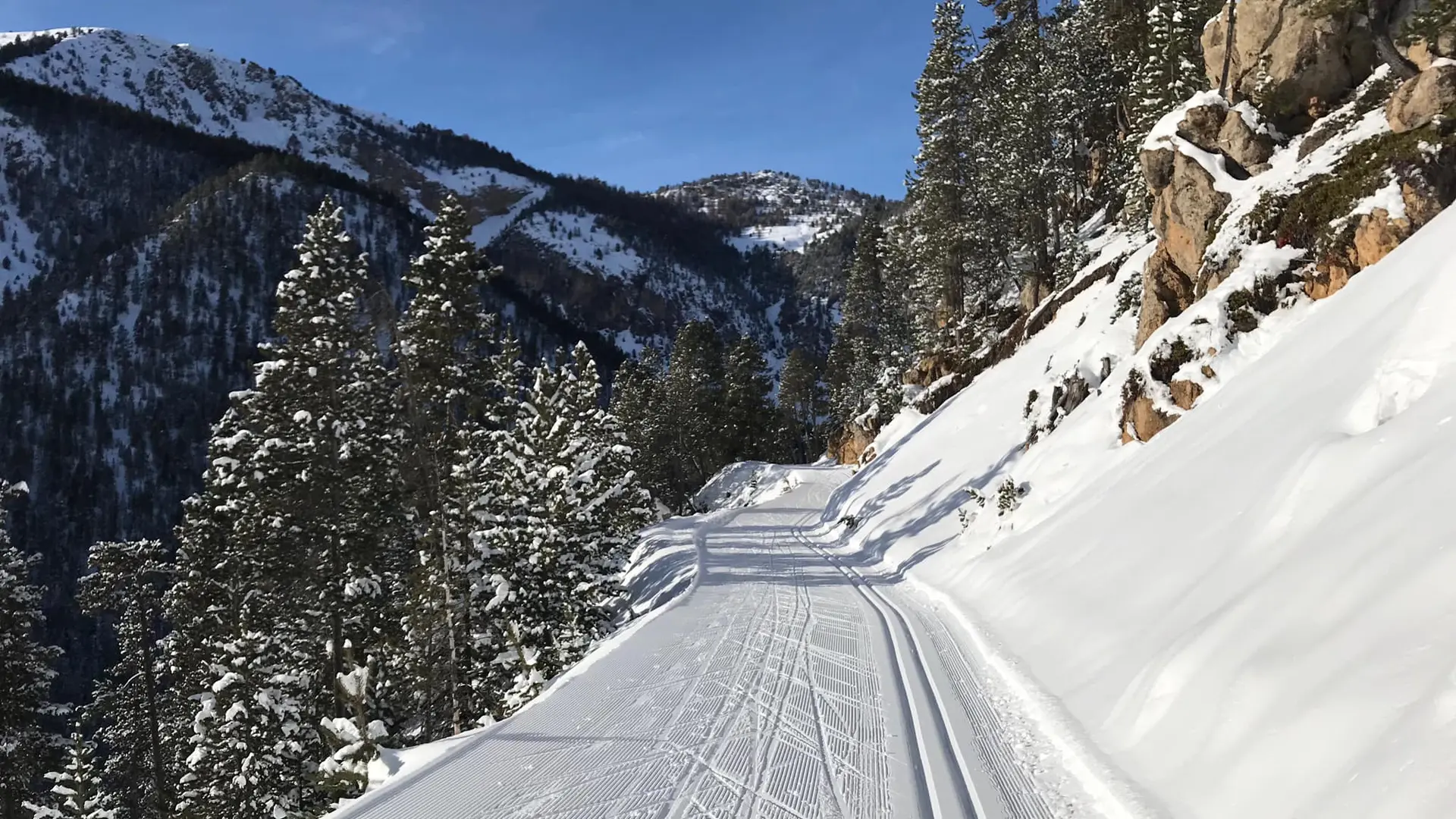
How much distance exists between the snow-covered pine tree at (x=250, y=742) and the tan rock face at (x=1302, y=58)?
87.3ft

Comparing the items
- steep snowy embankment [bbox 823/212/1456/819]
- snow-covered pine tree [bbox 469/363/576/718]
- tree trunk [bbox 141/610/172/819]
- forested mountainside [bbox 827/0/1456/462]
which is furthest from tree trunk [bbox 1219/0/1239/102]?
tree trunk [bbox 141/610/172/819]

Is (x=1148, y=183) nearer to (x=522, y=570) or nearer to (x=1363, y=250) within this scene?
(x=1363, y=250)

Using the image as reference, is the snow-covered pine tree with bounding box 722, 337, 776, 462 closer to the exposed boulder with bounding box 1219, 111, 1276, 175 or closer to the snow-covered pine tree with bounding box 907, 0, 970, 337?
the snow-covered pine tree with bounding box 907, 0, 970, 337

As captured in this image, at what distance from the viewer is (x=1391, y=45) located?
15.8m

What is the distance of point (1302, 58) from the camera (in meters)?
18.2

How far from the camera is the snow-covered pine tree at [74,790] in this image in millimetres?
17469

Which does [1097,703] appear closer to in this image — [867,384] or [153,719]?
[153,719]

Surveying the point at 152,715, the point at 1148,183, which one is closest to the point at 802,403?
the point at 1148,183

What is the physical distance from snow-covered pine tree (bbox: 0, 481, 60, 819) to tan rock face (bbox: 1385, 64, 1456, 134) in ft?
95.6

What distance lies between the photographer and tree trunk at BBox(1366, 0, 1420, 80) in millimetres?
15352

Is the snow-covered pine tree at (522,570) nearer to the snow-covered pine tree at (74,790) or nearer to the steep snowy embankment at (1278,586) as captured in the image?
the steep snowy embankment at (1278,586)

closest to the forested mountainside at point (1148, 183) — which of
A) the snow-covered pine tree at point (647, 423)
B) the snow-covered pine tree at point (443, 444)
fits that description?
the snow-covered pine tree at point (647, 423)

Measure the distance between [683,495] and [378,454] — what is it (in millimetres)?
42514

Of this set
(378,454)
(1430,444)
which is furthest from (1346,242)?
(378,454)
